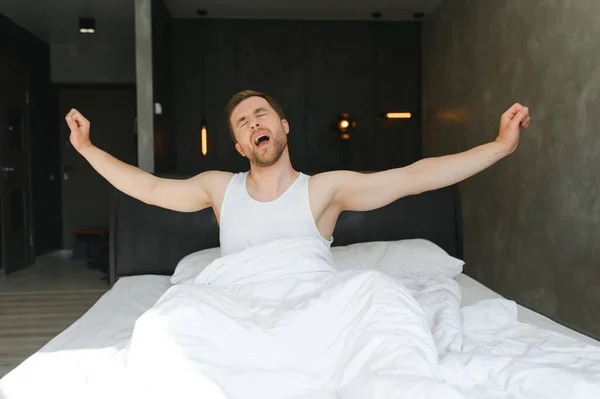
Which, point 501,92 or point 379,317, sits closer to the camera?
point 379,317

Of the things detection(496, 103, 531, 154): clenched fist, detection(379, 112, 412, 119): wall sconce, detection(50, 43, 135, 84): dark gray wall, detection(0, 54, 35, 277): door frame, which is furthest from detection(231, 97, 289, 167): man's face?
detection(50, 43, 135, 84): dark gray wall

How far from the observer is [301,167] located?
5441 millimetres

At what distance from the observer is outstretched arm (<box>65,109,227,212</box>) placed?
5.48 ft

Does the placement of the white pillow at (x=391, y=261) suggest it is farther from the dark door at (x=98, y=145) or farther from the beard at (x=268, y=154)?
the dark door at (x=98, y=145)

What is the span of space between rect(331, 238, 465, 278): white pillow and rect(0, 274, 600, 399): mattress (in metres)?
0.11

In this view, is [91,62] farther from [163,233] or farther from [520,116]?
[520,116]

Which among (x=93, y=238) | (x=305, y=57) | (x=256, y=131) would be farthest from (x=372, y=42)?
(x=256, y=131)

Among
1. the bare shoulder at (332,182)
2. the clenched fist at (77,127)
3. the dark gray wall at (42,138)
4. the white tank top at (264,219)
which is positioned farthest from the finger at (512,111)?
the dark gray wall at (42,138)

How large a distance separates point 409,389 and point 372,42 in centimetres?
502

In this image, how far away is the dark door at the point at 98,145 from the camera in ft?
23.2

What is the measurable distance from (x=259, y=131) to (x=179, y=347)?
0.84 meters

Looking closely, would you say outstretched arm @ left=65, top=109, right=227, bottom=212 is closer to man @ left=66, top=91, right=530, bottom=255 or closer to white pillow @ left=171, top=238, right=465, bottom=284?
man @ left=66, top=91, right=530, bottom=255

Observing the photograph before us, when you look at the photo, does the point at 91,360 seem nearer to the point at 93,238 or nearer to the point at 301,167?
the point at 301,167

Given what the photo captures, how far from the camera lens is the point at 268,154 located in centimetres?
172
